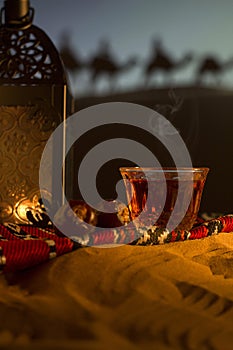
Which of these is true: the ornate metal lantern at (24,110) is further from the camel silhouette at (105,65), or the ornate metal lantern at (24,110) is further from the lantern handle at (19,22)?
the camel silhouette at (105,65)

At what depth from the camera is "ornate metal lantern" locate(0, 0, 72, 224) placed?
5.82 ft

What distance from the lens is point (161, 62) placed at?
220 centimetres

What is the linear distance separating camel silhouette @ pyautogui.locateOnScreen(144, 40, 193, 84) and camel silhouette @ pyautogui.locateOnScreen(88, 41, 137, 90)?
9 cm

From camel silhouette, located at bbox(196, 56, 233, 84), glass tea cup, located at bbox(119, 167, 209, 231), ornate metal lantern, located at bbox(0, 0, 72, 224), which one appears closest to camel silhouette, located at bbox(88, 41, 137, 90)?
camel silhouette, located at bbox(196, 56, 233, 84)

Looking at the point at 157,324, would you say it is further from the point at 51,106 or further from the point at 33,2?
the point at 33,2

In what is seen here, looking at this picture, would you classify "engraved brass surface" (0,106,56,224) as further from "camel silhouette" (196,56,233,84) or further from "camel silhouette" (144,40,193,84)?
"camel silhouette" (196,56,233,84)

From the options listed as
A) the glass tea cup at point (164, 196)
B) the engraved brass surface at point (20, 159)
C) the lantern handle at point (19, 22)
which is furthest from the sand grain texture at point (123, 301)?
the lantern handle at point (19, 22)

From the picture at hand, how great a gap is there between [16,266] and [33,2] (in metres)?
1.70

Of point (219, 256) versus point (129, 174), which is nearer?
point (219, 256)

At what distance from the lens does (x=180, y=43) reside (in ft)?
7.09

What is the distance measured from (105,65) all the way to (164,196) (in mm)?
1253

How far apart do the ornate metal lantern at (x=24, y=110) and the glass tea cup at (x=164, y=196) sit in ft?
2.25

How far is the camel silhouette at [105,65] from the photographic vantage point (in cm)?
221

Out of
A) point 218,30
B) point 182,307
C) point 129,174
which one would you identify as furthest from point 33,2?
point 182,307
